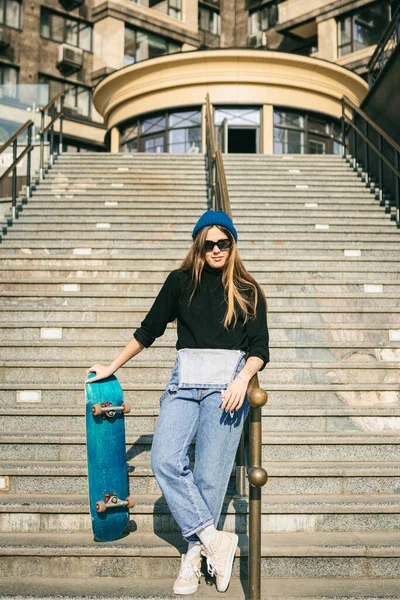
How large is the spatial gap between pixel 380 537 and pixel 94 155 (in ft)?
34.8

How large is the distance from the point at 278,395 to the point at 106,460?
1912 millimetres

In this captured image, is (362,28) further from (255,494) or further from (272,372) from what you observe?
(255,494)

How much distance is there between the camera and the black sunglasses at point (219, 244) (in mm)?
3242

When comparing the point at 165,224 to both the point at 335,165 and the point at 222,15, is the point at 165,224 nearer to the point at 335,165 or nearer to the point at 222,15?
the point at 335,165

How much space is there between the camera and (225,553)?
10.1 ft

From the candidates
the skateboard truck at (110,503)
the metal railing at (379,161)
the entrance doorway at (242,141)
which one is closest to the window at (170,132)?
the entrance doorway at (242,141)

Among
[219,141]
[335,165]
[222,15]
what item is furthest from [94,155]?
[222,15]

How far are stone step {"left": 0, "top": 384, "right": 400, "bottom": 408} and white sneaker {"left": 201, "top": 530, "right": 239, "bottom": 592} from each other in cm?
188

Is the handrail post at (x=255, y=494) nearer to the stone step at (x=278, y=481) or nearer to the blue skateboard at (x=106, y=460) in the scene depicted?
the blue skateboard at (x=106, y=460)

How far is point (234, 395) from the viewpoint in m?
3.00

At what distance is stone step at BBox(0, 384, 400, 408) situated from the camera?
16.2 ft

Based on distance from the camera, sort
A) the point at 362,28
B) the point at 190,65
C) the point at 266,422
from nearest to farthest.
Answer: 1. the point at 266,422
2. the point at 190,65
3. the point at 362,28

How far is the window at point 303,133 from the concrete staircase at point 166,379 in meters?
10.7

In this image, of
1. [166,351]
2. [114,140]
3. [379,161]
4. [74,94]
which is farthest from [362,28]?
[166,351]
